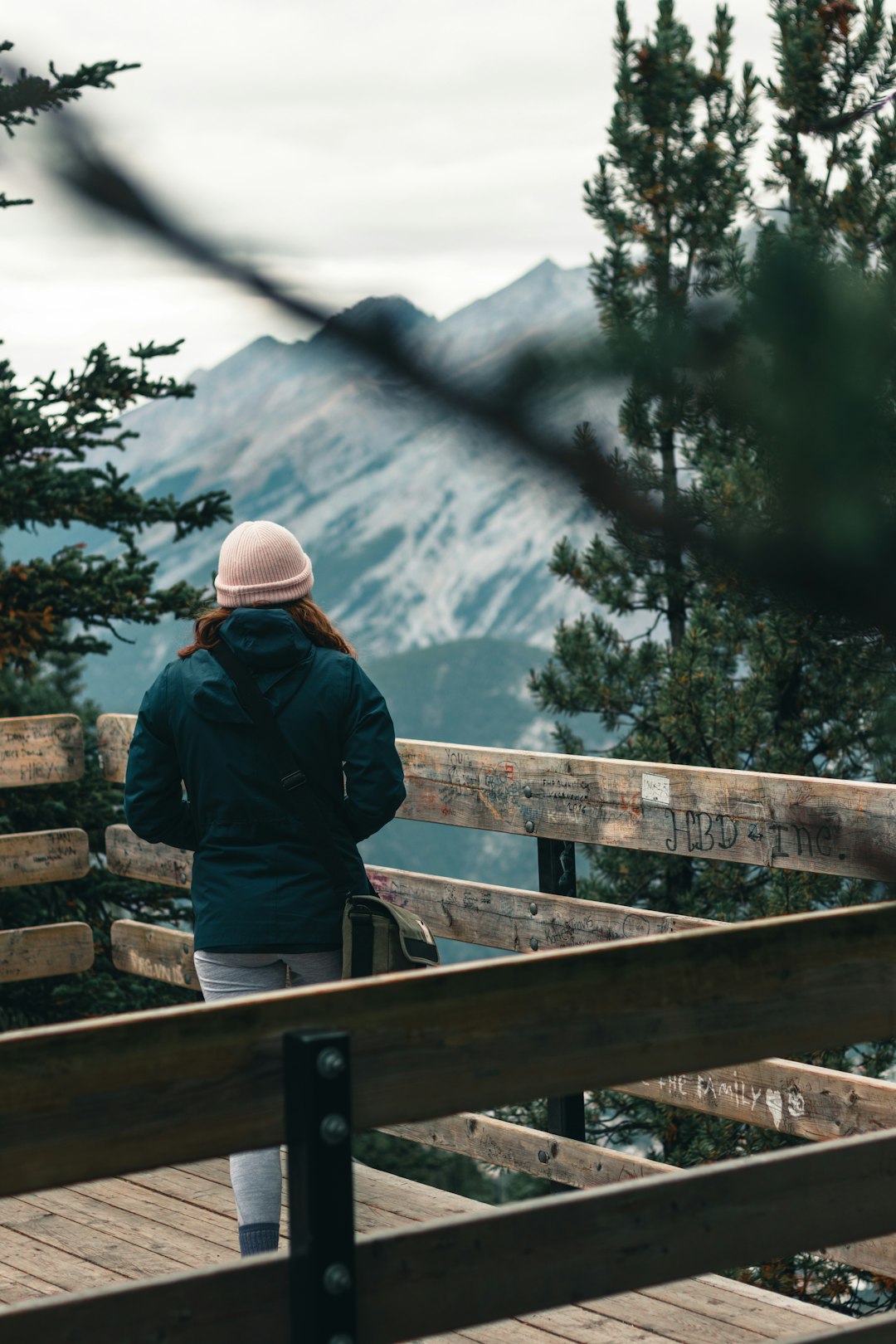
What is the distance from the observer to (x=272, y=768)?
2996 mm

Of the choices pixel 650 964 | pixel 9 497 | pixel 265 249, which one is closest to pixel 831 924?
pixel 650 964

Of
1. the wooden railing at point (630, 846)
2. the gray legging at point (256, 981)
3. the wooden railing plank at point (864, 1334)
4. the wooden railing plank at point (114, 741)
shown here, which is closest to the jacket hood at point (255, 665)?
the gray legging at point (256, 981)

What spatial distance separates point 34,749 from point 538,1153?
2401mm

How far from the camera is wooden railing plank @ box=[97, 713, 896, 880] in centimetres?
327

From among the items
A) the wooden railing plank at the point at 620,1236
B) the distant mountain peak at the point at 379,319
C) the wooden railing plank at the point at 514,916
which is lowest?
the wooden railing plank at the point at 514,916

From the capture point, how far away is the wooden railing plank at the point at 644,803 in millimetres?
3273

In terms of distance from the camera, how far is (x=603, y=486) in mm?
835

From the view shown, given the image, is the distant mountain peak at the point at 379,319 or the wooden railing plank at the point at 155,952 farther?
the wooden railing plank at the point at 155,952

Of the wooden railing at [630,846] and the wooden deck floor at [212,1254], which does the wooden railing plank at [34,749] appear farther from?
the wooden deck floor at [212,1254]

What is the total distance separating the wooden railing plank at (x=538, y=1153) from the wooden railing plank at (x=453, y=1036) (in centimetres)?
173

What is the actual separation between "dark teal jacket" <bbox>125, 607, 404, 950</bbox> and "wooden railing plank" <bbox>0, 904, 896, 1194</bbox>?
1.18 metres

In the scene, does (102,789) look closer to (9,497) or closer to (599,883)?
(9,497)

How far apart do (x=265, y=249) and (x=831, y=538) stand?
1.54 ft

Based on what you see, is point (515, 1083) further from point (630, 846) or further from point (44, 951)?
point (44, 951)
